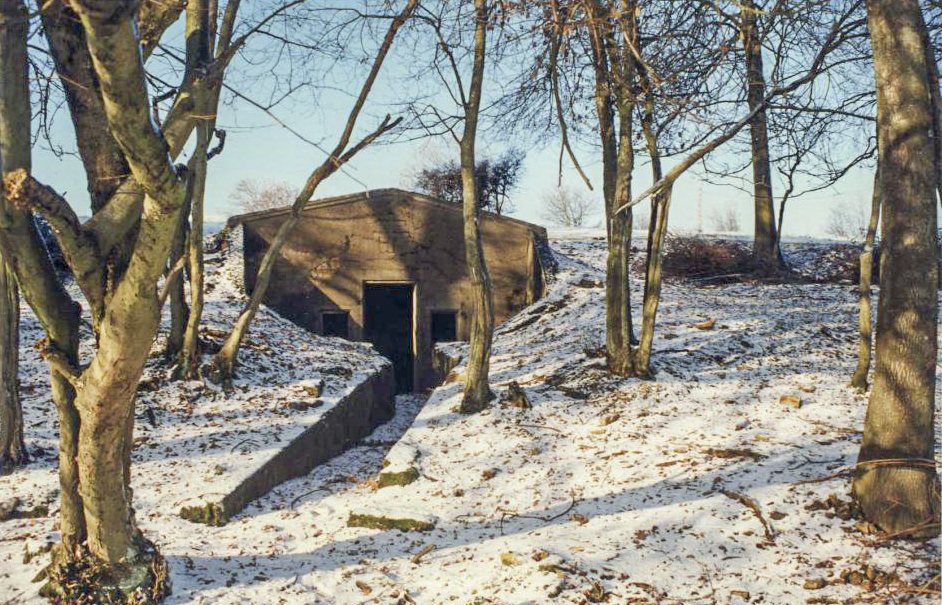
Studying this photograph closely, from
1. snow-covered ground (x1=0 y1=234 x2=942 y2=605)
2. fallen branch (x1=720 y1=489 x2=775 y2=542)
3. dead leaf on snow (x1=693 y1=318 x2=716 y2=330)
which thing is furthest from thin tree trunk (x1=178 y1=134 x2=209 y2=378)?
dead leaf on snow (x1=693 y1=318 x2=716 y2=330)

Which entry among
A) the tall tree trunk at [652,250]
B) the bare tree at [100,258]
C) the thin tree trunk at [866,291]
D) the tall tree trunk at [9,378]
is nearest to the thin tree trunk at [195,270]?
the tall tree trunk at [9,378]

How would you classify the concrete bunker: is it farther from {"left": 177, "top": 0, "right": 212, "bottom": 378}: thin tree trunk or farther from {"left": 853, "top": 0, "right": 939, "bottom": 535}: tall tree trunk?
{"left": 853, "top": 0, "right": 939, "bottom": 535}: tall tree trunk

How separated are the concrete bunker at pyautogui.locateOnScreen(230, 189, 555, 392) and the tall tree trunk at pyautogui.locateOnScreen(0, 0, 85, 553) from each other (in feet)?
37.5

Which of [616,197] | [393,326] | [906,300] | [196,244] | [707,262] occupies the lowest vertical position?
[393,326]

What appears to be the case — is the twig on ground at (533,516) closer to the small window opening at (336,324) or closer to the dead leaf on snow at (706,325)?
the dead leaf on snow at (706,325)

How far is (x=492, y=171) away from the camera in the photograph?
84.4 feet

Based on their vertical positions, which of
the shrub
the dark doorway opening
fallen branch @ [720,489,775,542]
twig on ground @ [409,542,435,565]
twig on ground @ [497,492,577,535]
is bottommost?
twig on ground @ [409,542,435,565]

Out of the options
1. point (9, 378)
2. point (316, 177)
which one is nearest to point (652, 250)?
point (316, 177)

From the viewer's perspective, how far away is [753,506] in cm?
567

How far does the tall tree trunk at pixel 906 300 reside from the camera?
500 cm

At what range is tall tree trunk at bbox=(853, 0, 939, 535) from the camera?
500 cm

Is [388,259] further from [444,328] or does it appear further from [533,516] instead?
[533,516]

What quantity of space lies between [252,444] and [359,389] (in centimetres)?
293

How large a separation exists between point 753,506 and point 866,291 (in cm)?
410
